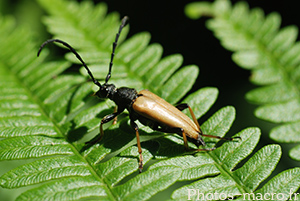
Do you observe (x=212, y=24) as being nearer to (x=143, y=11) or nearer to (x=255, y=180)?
(x=143, y=11)

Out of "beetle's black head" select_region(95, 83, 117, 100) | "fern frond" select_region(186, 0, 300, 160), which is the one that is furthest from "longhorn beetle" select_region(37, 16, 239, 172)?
"fern frond" select_region(186, 0, 300, 160)

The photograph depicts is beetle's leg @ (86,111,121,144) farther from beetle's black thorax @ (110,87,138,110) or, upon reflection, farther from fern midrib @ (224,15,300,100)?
fern midrib @ (224,15,300,100)

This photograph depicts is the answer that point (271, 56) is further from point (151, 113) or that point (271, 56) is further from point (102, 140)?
point (102, 140)

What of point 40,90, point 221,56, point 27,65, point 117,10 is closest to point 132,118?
point 40,90

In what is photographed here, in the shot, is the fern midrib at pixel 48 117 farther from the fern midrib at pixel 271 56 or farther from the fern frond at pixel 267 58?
the fern midrib at pixel 271 56

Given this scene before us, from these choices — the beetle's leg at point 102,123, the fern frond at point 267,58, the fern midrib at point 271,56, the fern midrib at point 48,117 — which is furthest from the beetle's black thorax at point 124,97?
the fern midrib at point 271,56
